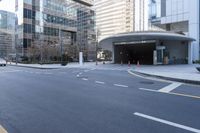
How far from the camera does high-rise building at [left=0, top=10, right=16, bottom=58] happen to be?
82.5 metres

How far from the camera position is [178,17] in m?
57.9

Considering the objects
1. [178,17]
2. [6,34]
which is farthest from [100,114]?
[6,34]

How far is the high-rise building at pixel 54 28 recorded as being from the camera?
216ft

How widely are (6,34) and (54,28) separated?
16.6 m

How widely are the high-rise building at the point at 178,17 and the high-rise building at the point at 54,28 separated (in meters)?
22.5

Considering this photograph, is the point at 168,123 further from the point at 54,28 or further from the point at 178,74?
the point at 54,28

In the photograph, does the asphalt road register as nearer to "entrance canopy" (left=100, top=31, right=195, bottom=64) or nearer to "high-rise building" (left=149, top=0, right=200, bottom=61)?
"entrance canopy" (left=100, top=31, right=195, bottom=64)

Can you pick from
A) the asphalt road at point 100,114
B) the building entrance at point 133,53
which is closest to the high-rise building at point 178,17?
the building entrance at point 133,53

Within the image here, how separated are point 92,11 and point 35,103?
296 ft

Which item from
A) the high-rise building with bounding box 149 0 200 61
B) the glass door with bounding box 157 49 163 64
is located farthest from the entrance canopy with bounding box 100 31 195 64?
the high-rise building with bounding box 149 0 200 61

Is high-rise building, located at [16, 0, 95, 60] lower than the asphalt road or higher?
higher

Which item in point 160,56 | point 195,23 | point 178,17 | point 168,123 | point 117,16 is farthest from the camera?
point 117,16

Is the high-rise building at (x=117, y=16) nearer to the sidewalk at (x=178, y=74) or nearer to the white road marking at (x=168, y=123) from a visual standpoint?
the sidewalk at (x=178, y=74)

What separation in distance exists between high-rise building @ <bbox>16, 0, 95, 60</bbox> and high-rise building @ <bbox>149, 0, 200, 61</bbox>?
22.5 metres
